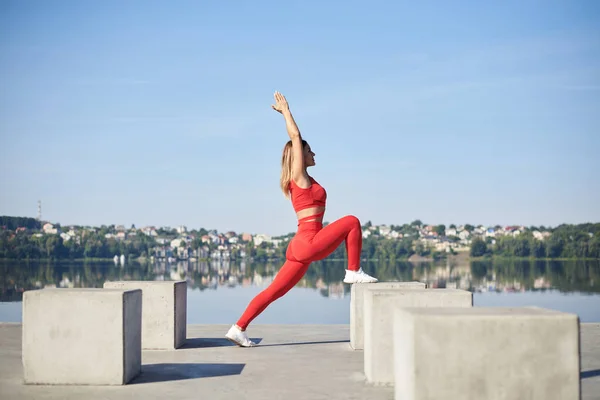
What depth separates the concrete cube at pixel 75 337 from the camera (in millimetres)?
7512

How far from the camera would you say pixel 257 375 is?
8102mm

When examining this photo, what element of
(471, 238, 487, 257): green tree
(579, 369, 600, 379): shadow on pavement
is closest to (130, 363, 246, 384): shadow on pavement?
(579, 369, 600, 379): shadow on pavement

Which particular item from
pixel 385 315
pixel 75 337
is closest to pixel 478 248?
pixel 385 315

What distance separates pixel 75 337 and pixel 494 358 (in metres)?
3.81

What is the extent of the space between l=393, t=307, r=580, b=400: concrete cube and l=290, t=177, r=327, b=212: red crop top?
4.81m

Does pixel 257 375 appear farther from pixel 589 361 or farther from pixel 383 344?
pixel 589 361

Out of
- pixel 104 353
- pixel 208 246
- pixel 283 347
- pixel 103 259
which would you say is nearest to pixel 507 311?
pixel 104 353

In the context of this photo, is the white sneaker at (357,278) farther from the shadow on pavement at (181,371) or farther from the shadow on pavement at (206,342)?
the shadow on pavement at (181,371)

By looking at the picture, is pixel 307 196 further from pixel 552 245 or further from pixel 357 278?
pixel 552 245

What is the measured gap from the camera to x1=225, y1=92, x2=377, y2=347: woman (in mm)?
10133

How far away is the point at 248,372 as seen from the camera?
8.32m

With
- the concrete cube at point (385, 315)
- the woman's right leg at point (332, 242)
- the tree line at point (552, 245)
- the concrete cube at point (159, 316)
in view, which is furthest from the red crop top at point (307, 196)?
the tree line at point (552, 245)

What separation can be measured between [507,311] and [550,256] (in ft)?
397

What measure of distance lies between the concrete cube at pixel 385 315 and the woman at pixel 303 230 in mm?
2322
